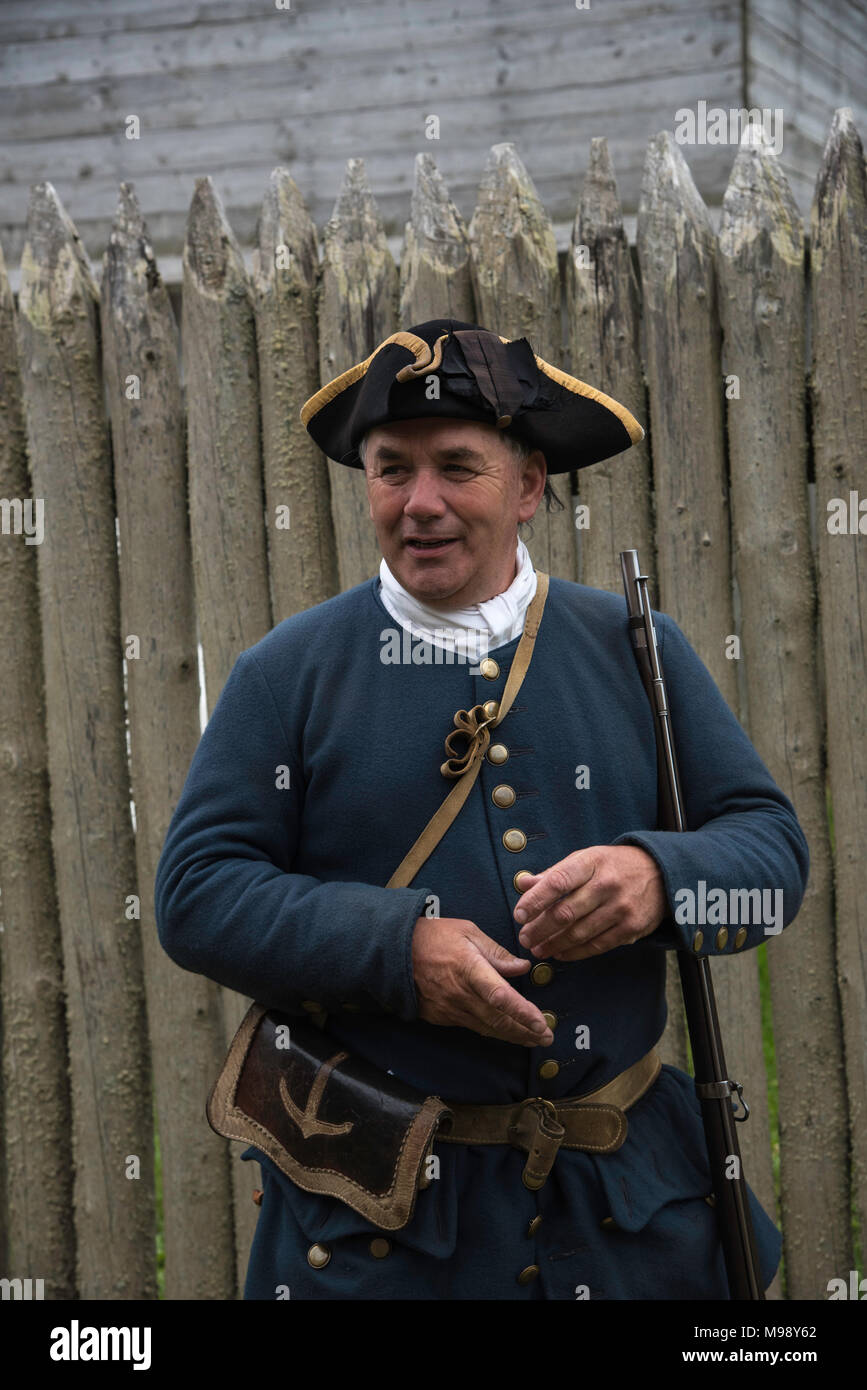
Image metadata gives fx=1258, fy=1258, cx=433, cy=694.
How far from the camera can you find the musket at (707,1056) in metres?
2.09

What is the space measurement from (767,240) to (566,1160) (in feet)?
7.21

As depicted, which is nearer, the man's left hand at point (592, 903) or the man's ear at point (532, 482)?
the man's left hand at point (592, 903)

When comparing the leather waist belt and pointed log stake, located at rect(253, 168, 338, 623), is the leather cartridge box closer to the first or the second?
the leather waist belt

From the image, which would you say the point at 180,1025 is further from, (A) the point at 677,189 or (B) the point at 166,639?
(A) the point at 677,189

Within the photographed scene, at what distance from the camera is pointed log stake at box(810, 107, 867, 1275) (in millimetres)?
3021

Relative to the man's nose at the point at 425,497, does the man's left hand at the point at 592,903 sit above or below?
below

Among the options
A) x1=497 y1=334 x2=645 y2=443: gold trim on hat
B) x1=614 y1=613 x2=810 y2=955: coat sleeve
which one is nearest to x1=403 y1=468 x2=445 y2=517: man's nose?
x1=497 y1=334 x2=645 y2=443: gold trim on hat

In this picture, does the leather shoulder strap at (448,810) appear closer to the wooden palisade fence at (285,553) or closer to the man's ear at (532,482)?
the man's ear at (532,482)

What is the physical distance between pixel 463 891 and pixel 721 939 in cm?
42

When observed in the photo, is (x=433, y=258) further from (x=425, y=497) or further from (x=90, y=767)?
(x=90, y=767)

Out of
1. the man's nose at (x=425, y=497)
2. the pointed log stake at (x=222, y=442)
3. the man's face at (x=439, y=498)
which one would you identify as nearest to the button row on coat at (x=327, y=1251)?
the man's face at (x=439, y=498)

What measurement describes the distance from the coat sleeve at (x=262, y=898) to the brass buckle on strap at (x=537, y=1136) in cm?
29

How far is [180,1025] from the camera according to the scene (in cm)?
330

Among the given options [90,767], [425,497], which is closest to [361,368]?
[425,497]
